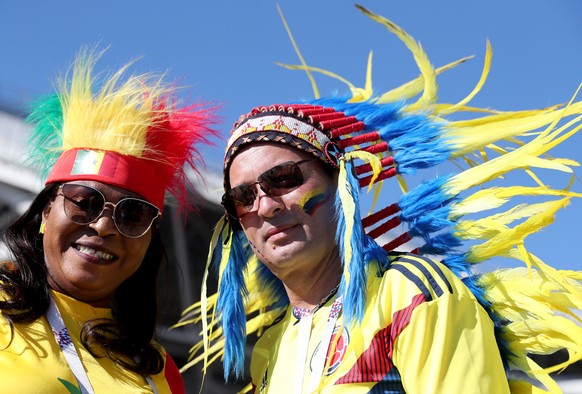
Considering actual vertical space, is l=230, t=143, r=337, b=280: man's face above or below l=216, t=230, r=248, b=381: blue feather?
above

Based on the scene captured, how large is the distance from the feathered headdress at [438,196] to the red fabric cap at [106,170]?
12.7 inches

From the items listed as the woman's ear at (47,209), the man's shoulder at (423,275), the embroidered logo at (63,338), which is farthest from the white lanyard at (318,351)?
the woman's ear at (47,209)

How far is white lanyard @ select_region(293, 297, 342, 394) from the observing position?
2.28m

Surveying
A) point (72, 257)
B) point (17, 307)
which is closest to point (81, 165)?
point (72, 257)

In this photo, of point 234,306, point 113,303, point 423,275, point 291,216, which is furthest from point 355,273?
point 113,303

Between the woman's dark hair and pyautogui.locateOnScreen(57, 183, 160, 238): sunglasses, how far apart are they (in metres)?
0.13

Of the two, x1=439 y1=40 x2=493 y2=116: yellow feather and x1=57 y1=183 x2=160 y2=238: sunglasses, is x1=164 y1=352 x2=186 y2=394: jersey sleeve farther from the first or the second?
x1=439 y1=40 x2=493 y2=116: yellow feather

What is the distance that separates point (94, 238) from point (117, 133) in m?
0.42

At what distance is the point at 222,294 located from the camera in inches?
111

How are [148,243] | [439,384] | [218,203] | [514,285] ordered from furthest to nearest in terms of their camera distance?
[218,203]
[148,243]
[514,285]
[439,384]

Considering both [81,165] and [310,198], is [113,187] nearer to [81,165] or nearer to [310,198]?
[81,165]

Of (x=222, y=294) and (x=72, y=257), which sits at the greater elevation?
(x=72, y=257)

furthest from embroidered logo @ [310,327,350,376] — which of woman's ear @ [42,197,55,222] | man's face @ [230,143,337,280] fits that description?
woman's ear @ [42,197,55,222]

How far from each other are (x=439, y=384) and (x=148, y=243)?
127 centimetres
